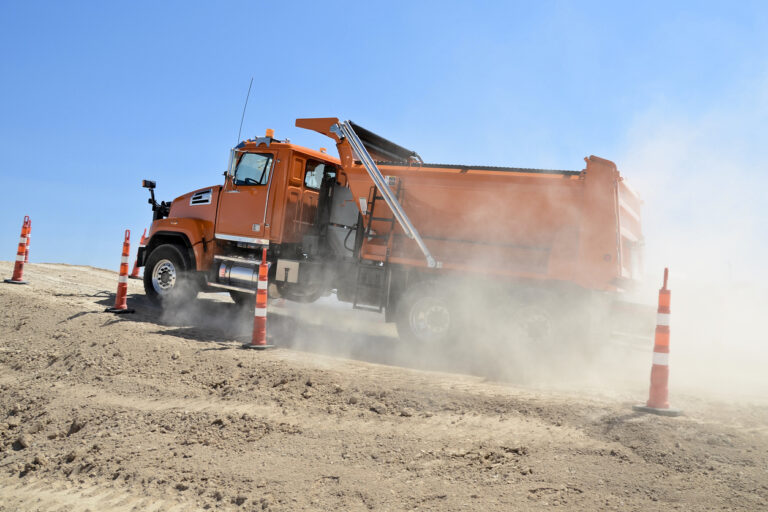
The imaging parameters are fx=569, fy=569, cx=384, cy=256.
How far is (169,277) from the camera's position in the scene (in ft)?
34.0

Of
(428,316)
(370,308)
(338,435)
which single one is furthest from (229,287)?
(338,435)

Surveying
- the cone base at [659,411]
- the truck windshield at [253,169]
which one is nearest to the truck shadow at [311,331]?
the cone base at [659,411]

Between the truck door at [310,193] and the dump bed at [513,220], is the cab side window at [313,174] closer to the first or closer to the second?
the truck door at [310,193]

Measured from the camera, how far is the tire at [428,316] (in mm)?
7973

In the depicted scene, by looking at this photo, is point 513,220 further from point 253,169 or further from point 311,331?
point 253,169

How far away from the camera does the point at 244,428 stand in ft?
15.0

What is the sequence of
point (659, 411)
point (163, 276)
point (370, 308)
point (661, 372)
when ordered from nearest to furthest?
1. point (659, 411)
2. point (661, 372)
3. point (370, 308)
4. point (163, 276)

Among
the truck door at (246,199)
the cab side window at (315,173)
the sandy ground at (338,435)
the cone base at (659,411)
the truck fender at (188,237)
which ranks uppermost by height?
the cab side window at (315,173)

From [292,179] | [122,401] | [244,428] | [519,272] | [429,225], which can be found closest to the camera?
[244,428]

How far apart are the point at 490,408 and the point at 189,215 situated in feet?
25.8

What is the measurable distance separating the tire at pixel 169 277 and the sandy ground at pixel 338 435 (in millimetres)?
2849

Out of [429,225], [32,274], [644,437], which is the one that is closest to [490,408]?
[644,437]

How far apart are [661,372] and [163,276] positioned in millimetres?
8492

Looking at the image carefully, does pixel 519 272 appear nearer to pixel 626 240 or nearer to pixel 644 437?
pixel 626 240
